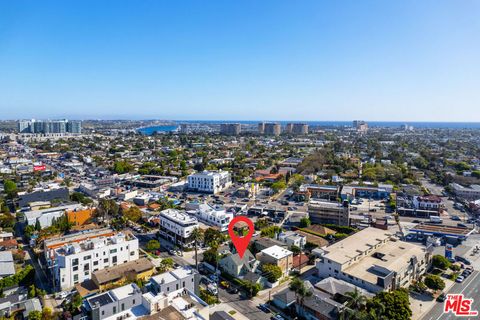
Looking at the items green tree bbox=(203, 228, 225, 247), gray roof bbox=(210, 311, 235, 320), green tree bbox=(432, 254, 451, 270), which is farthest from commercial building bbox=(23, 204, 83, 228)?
green tree bbox=(432, 254, 451, 270)

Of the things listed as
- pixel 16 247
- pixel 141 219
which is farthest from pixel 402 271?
pixel 16 247

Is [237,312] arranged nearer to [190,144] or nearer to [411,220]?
[411,220]

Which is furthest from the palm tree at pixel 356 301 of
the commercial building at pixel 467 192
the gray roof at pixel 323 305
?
the commercial building at pixel 467 192

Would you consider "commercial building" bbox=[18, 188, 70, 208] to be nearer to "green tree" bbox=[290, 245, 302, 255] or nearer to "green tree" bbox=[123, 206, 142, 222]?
"green tree" bbox=[123, 206, 142, 222]

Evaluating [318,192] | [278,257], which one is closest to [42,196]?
[278,257]

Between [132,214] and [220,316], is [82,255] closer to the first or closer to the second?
[220,316]

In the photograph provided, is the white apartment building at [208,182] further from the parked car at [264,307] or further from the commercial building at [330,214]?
the parked car at [264,307]
